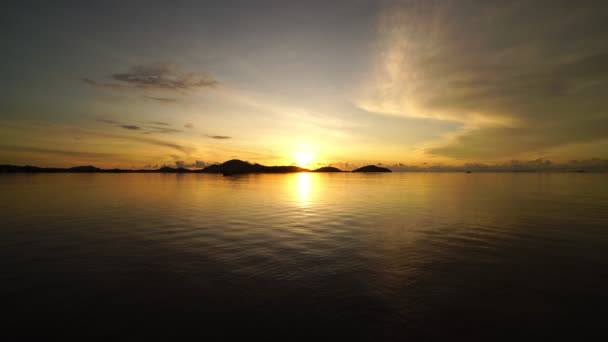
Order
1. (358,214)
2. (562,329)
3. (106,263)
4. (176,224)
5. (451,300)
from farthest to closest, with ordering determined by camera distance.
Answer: (358,214)
(176,224)
(106,263)
(451,300)
(562,329)

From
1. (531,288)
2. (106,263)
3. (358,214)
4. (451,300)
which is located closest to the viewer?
(451,300)

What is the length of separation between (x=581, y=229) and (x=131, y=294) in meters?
36.2

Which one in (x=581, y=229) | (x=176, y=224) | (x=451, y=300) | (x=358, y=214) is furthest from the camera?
(x=358, y=214)

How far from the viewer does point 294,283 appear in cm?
1279

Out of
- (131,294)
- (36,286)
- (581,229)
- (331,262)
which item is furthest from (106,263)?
(581,229)

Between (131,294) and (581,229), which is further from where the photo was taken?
(581,229)

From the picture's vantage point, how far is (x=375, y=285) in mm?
12625

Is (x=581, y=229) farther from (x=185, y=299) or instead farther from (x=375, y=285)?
(x=185, y=299)

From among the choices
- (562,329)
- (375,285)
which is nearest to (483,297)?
(562,329)

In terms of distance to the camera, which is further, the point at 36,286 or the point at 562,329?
the point at 36,286

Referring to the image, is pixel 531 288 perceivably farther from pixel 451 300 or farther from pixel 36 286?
pixel 36 286

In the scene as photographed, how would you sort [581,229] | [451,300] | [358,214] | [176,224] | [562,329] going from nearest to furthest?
[562,329] < [451,300] < [581,229] < [176,224] < [358,214]

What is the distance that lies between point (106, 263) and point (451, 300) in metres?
18.6

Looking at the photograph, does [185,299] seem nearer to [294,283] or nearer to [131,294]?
[131,294]
